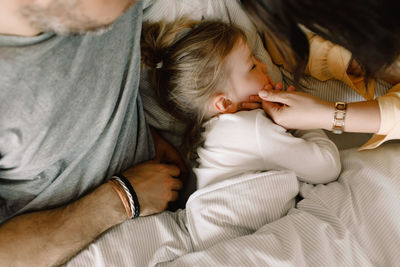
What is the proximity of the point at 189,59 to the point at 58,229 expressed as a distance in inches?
26.4

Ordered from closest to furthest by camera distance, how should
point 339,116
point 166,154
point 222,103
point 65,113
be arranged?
point 65,113, point 339,116, point 222,103, point 166,154

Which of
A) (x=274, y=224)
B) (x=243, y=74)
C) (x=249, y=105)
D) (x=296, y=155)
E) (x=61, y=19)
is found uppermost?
(x=61, y=19)

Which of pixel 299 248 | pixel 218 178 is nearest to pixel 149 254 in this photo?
pixel 218 178

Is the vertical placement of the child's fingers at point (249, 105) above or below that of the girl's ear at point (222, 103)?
below

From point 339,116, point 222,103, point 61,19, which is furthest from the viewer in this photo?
point 222,103

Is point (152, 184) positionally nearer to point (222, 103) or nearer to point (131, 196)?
point (131, 196)

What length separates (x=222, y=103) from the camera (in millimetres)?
1183

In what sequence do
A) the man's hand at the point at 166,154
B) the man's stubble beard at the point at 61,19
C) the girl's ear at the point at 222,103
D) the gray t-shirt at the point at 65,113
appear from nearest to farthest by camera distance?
the man's stubble beard at the point at 61,19 → the gray t-shirt at the point at 65,113 → the girl's ear at the point at 222,103 → the man's hand at the point at 166,154

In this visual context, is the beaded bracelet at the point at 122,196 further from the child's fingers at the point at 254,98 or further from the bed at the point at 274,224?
the child's fingers at the point at 254,98

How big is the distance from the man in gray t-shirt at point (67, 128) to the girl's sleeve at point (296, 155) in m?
0.35

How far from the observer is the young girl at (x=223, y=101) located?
1.12 metres

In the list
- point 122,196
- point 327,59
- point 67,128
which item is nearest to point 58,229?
point 122,196

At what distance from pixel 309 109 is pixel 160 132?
0.59 metres

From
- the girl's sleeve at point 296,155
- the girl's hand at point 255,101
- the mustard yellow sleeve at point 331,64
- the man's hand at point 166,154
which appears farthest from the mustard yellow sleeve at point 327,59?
the man's hand at point 166,154
